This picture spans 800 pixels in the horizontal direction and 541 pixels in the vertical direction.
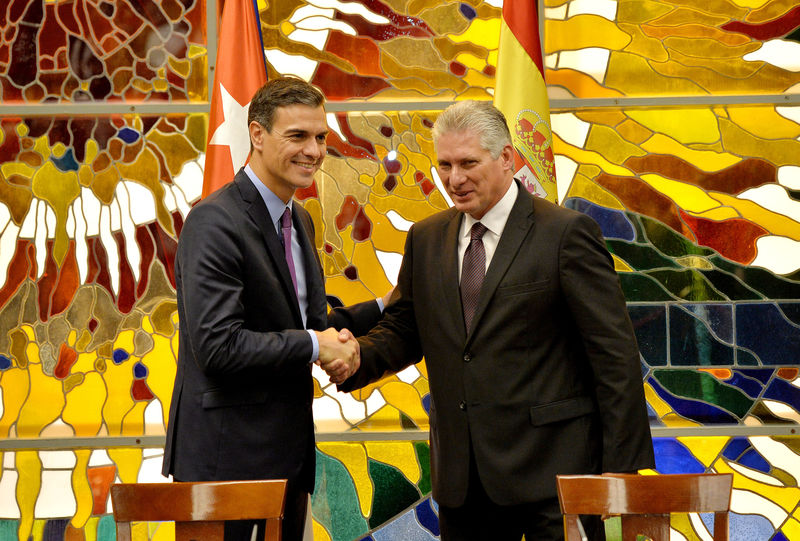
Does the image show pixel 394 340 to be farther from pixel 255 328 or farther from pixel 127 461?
pixel 127 461

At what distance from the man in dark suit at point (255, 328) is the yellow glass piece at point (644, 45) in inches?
87.2

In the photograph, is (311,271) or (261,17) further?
(261,17)

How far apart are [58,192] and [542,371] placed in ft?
9.02

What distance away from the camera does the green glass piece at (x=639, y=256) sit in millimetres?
3904

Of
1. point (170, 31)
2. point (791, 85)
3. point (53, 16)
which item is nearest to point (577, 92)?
point (791, 85)

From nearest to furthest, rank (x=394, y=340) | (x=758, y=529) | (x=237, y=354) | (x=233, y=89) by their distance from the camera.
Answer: (x=237, y=354) → (x=394, y=340) → (x=233, y=89) → (x=758, y=529)

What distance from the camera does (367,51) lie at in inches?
157

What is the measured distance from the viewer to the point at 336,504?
3816 mm

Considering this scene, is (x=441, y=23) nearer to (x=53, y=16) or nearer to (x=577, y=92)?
(x=577, y=92)

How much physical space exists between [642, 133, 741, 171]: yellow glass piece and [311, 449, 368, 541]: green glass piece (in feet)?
6.88

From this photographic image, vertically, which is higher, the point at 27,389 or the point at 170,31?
the point at 170,31

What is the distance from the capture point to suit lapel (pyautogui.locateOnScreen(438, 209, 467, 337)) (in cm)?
223

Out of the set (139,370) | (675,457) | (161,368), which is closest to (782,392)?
(675,457)

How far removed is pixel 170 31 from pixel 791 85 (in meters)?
2.96
